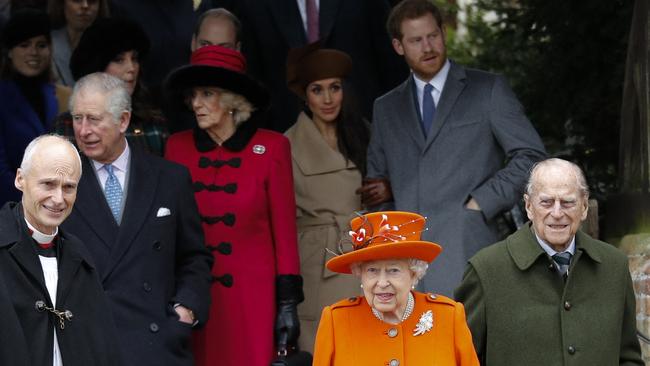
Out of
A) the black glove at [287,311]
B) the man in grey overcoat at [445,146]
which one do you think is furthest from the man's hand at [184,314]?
the man in grey overcoat at [445,146]

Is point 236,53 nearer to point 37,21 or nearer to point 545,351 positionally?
point 37,21

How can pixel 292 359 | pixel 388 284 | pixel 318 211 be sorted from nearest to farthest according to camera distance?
1. pixel 388 284
2. pixel 292 359
3. pixel 318 211

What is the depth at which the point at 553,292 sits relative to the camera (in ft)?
21.9

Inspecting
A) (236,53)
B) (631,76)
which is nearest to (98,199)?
(236,53)

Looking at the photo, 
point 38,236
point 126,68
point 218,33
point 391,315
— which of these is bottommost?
point 391,315

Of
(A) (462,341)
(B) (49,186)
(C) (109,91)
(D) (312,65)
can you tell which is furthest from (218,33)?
(A) (462,341)

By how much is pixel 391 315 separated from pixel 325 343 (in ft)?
0.93

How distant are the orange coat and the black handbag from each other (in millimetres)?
1691

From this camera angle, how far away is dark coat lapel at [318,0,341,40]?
966cm

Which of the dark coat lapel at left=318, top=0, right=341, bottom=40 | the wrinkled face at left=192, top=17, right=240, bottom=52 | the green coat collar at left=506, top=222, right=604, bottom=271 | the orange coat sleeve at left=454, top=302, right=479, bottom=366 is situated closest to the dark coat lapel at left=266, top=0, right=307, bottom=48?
the dark coat lapel at left=318, top=0, right=341, bottom=40

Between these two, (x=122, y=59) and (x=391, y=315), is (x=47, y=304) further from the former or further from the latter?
(x=122, y=59)

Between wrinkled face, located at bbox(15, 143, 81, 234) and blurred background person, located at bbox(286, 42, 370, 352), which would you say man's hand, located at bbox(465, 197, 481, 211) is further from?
wrinkled face, located at bbox(15, 143, 81, 234)

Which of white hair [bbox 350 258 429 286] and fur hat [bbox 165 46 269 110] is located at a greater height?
fur hat [bbox 165 46 269 110]

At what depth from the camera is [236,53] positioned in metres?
8.47
